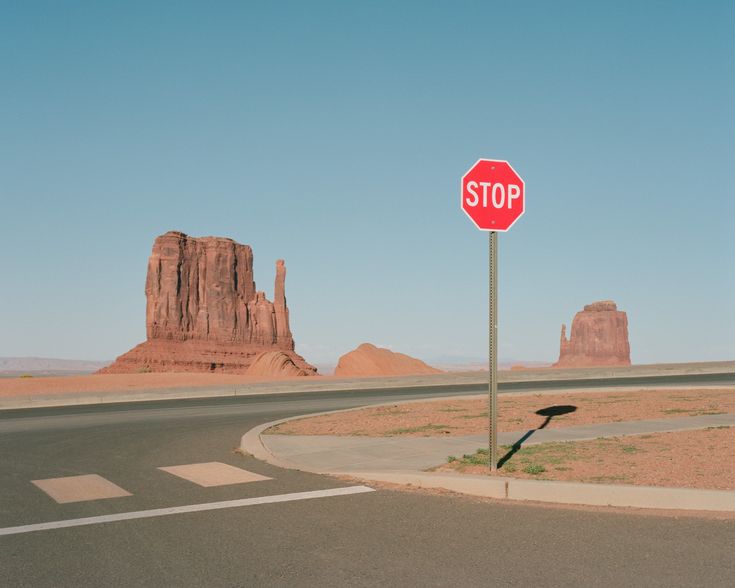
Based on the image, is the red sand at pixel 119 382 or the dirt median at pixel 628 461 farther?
the red sand at pixel 119 382

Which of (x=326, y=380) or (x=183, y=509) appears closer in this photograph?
(x=183, y=509)

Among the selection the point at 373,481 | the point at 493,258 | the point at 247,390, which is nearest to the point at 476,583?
the point at 373,481

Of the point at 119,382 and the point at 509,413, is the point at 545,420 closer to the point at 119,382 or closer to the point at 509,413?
the point at 509,413

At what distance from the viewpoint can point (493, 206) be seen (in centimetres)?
851

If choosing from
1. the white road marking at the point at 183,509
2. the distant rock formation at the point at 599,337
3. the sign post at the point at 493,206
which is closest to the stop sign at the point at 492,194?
the sign post at the point at 493,206

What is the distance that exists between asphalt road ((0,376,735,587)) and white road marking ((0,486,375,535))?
15 cm

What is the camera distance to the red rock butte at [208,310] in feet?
351

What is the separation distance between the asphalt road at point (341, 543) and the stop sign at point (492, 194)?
10.8 feet

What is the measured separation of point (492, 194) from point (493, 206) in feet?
0.48

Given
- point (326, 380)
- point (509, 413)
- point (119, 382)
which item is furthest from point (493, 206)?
point (119, 382)

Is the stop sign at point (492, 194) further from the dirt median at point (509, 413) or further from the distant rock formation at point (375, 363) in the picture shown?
the distant rock formation at point (375, 363)

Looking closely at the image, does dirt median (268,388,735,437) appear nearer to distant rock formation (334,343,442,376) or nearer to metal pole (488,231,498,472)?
metal pole (488,231,498,472)

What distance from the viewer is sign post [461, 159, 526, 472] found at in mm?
8336

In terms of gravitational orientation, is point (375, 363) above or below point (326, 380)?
above
